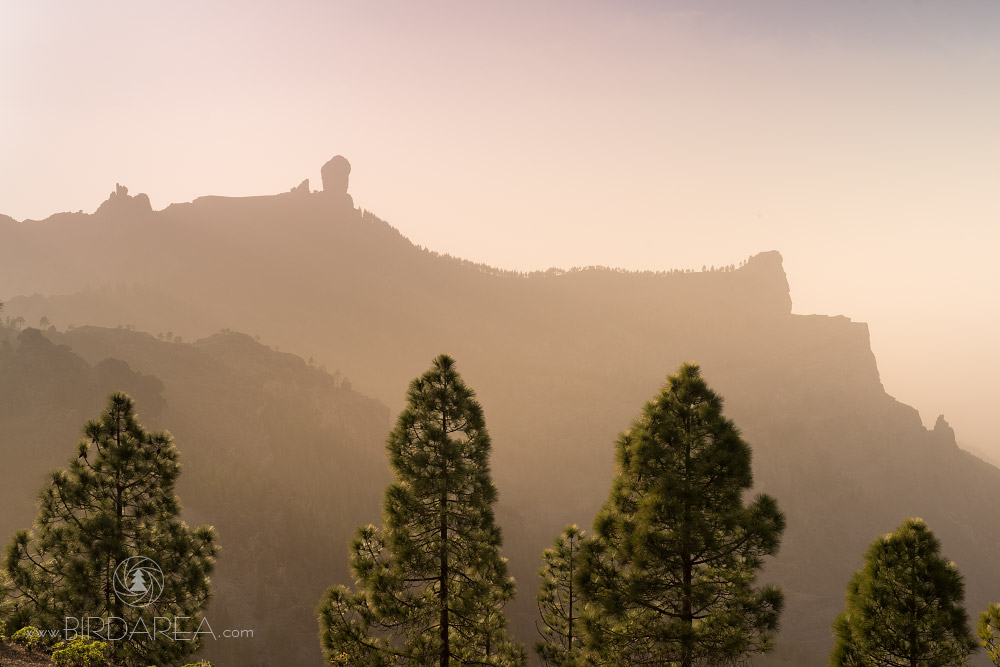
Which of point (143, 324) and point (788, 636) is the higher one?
point (143, 324)

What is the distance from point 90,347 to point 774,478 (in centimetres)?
20103

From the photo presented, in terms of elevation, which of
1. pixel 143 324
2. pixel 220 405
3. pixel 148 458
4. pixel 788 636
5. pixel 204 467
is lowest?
pixel 788 636

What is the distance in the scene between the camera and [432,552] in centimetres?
1725

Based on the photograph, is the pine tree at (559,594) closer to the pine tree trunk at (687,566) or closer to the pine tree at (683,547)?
the pine tree at (683,547)

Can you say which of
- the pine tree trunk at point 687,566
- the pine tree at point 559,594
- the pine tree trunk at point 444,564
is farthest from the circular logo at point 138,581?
the pine tree trunk at point 687,566

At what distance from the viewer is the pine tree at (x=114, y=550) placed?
1808 cm

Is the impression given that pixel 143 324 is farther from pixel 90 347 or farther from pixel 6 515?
pixel 6 515

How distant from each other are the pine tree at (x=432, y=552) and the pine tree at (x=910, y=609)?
9698 millimetres

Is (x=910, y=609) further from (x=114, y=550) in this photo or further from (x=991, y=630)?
(x=114, y=550)

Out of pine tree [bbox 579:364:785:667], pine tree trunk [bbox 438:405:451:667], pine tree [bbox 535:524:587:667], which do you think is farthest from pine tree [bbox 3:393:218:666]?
pine tree [bbox 579:364:785:667]

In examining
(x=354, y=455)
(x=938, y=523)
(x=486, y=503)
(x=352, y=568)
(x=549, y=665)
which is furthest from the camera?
(x=938, y=523)

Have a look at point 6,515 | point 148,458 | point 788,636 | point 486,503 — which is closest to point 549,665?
point 486,503

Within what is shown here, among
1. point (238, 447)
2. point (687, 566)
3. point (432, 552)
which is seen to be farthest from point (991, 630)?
point (238, 447)

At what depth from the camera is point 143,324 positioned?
192 meters
